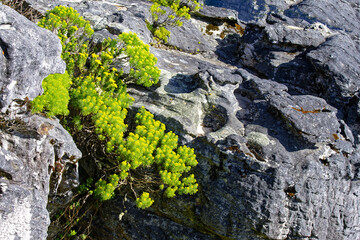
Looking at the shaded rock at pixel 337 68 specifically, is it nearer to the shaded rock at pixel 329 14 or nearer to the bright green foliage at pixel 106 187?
the shaded rock at pixel 329 14

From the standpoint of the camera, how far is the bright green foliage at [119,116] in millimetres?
7953

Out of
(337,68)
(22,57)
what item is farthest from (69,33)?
(337,68)

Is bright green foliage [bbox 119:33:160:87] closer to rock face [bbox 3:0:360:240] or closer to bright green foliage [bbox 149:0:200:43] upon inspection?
rock face [bbox 3:0:360:240]

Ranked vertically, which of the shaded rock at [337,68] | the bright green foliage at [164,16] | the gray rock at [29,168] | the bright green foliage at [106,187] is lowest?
the bright green foliage at [106,187]

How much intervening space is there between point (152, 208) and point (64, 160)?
2739mm

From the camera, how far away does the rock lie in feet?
18.7

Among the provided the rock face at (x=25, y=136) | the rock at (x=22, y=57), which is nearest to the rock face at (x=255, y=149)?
the rock face at (x=25, y=136)

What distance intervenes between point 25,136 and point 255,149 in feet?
17.9

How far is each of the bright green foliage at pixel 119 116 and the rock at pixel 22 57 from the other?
162cm

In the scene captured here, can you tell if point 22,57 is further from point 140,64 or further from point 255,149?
point 255,149

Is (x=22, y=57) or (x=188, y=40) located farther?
(x=188, y=40)

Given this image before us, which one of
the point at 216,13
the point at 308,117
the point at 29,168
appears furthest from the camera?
the point at 216,13

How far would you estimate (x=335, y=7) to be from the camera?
20219mm

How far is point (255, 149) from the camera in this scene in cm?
841
